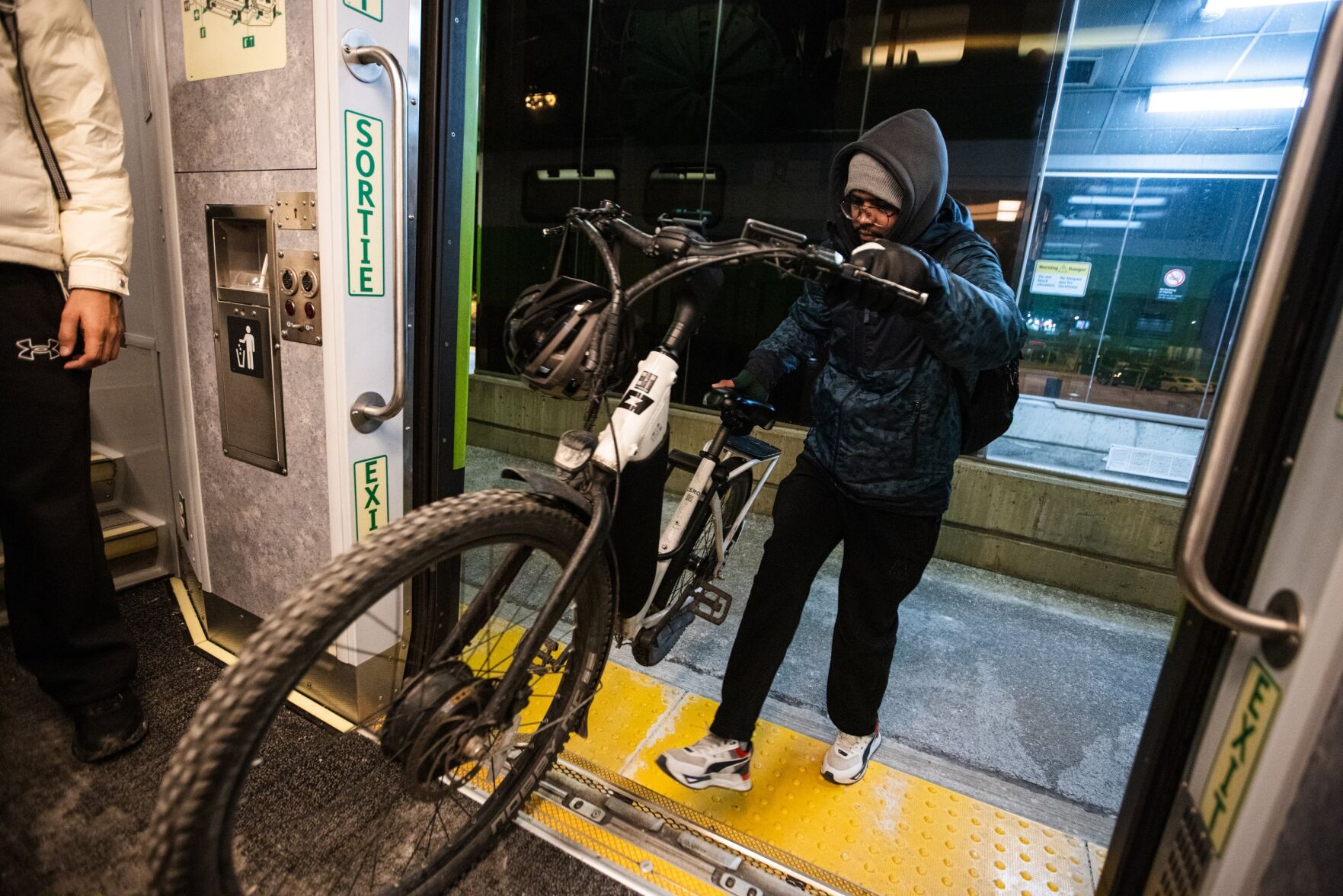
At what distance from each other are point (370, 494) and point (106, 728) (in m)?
0.84

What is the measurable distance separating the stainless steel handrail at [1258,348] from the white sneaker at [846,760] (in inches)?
45.6

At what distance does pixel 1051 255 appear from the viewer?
3463mm

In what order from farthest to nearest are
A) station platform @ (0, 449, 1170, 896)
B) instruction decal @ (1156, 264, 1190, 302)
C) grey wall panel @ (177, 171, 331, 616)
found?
instruction decal @ (1156, 264, 1190, 302) < grey wall panel @ (177, 171, 331, 616) < station platform @ (0, 449, 1170, 896)

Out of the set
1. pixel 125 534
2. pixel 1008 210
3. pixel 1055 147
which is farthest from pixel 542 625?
pixel 1055 147

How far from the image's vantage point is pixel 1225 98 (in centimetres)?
309

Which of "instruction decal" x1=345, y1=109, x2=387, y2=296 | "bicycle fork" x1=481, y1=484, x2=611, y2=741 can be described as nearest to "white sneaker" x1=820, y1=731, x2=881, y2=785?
"bicycle fork" x1=481, y1=484, x2=611, y2=741

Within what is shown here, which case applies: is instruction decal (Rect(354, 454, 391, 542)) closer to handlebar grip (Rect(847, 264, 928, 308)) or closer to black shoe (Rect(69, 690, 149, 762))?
black shoe (Rect(69, 690, 149, 762))

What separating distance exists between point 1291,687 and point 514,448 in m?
4.56

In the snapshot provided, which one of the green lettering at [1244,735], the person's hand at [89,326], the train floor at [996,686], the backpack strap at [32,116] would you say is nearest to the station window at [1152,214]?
the train floor at [996,686]

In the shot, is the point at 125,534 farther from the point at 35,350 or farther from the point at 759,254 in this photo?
the point at 759,254

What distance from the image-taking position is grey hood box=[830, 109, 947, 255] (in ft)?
4.58

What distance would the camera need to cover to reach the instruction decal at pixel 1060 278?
3465 mm

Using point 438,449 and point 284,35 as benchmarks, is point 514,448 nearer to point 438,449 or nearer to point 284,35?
point 438,449

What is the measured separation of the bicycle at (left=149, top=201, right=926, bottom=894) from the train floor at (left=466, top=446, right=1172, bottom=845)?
55 centimetres
